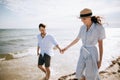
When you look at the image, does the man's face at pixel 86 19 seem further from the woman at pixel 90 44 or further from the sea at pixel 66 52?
the sea at pixel 66 52

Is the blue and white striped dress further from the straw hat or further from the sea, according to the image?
the sea

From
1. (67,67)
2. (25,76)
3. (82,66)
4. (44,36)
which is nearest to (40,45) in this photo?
(44,36)

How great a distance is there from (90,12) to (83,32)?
463mm

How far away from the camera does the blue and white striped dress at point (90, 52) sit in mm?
3739

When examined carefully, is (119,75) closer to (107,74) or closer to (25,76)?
(107,74)

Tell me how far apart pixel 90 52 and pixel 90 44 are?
0.55ft

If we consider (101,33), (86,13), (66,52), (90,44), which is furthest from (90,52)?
(66,52)

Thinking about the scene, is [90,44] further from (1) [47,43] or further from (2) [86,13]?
(1) [47,43]

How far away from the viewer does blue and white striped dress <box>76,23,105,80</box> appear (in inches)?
147

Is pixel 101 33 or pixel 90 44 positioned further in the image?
pixel 90 44

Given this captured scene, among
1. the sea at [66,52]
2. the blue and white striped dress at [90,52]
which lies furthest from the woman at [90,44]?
the sea at [66,52]

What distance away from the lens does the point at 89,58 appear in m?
3.87

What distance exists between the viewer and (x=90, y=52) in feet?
12.7

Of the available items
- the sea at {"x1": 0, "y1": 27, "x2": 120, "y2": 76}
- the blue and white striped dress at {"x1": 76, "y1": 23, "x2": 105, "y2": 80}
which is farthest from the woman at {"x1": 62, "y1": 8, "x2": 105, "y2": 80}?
the sea at {"x1": 0, "y1": 27, "x2": 120, "y2": 76}
